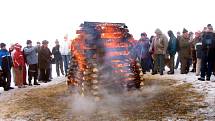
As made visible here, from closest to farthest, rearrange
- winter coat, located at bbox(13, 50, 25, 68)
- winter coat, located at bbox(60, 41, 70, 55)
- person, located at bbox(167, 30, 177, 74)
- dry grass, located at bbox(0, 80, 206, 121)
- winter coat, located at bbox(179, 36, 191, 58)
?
dry grass, located at bbox(0, 80, 206, 121) < winter coat, located at bbox(13, 50, 25, 68) < winter coat, located at bbox(179, 36, 191, 58) < person, located at bbox(167, 30, 177, 74) < winter coat, located at bbox(60, 41, 70, 55)

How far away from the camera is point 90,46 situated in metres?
15.7

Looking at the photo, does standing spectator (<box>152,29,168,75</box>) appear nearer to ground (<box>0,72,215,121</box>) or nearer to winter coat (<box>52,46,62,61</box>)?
ground (<box>0,72,215,121</box>)

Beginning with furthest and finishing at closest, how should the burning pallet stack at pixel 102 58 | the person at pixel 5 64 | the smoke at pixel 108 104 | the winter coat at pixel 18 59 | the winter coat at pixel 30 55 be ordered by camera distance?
1. the winter coat at pixel 30 55
2. the winter coat at pixel 18 59
3. the person at pixel 5 64
4. the burning pallet stack at pixel 102 58
5. the smoke at pixel 108 104

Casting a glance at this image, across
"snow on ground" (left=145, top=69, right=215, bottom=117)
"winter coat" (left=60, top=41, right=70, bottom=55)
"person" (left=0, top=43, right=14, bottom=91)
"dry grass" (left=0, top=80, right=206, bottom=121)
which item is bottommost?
"dry grass" (left=0, top=80, right=206, bottom=121)

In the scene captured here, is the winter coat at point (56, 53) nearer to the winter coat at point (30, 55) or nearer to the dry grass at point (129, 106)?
the winter coat at point (30, 55)

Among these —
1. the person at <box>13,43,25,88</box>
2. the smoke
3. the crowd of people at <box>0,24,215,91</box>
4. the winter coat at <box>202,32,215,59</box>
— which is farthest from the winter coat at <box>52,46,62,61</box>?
the winter coat at <box>202,32,215,59</box>

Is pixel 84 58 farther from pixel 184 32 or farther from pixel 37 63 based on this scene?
pixel 184 32

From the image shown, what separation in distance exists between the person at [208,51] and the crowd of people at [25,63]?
25.7 feet

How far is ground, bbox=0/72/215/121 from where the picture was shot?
12586mm

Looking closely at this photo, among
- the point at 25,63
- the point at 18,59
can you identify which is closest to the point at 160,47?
the point at 25,63

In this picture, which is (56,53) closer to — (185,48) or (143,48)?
(143,48)

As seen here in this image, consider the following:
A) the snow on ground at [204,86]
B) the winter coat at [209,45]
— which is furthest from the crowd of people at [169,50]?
Answer: the winter coat at [209,45]

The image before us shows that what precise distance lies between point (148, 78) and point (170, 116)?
295 inches

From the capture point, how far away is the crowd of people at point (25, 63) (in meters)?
19.2
